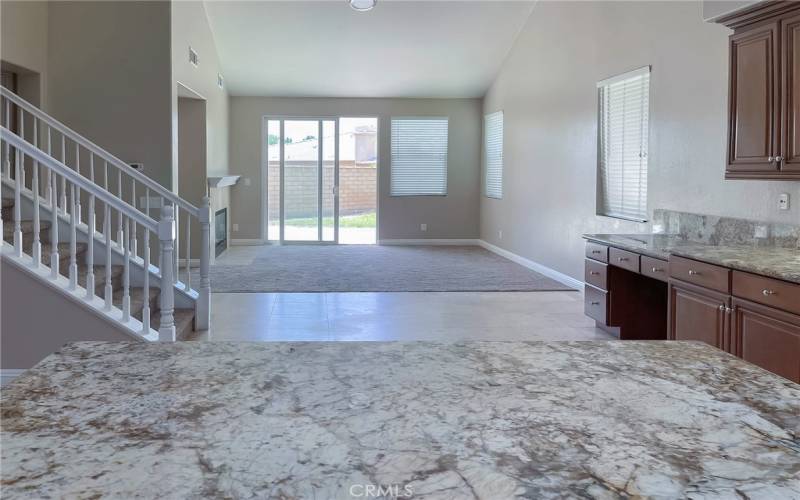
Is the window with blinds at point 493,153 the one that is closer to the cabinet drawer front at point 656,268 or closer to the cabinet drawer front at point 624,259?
the cabinet drawer front at point 624,259

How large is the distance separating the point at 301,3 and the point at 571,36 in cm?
350

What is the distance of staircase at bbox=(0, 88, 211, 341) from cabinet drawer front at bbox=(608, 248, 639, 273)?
309 cm

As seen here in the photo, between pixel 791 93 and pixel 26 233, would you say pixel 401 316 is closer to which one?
pixel 26 233

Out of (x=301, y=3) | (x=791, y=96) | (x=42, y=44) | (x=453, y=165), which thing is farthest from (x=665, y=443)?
(x=453, y=165)

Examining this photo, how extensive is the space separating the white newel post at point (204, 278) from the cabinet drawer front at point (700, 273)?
330 cm

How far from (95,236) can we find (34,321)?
4.32 ft

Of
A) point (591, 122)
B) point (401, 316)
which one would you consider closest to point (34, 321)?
point (401, 316)

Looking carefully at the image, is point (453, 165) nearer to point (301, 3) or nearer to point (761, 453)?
point (301, 3)

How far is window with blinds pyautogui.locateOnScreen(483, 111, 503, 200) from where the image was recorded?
10.8m

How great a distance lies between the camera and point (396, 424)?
105 centimetres

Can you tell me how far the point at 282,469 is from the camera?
0.89 metres

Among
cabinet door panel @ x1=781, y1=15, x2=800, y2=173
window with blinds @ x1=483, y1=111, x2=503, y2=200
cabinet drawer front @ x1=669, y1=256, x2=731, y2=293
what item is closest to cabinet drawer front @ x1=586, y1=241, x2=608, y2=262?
cabinet drawer front @ x1=669, y1=256, x2=731, y2=293
